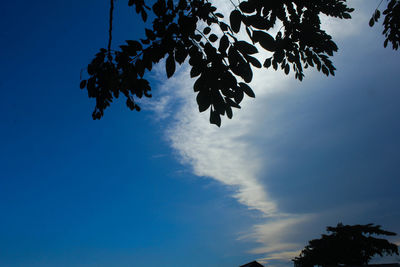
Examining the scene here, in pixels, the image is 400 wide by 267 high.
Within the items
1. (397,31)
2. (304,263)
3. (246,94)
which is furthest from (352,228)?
(246,94)

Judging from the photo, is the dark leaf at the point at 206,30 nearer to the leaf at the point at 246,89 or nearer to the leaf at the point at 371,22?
the leaf at the point at 246,89

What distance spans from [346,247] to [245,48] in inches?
1278

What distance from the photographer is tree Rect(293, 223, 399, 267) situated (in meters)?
24.0

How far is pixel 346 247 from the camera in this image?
2545cm

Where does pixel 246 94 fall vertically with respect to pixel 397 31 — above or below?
below

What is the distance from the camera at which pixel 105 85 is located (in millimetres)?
3201

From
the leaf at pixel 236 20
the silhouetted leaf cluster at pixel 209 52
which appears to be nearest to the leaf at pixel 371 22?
the silhouetted leaf cluster at pixel 209 52

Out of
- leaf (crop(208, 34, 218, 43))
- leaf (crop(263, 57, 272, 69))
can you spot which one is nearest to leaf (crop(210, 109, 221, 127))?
leaf (crop(208, 34, 218, 43))

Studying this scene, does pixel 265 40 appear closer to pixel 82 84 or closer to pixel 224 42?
pixel 224 42

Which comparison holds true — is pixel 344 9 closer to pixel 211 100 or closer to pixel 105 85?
pixel 211 100

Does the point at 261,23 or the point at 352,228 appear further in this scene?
the point at 352,228

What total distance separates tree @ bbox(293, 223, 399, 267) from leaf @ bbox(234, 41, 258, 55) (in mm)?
31301

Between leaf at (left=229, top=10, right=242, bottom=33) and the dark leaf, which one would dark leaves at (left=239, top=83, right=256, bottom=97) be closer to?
leaf at (left=229, top=10, right=242, bottom=33)

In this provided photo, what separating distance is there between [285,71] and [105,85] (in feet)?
9.49
